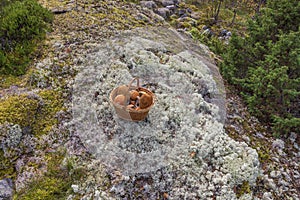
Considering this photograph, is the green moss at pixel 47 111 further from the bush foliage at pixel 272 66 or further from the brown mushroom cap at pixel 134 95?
the bush foliage at pixel 272 66

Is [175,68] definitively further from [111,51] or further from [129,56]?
[111,51]

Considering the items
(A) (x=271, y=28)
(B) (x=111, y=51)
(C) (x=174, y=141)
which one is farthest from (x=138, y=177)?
(A) (x=271, y=28)

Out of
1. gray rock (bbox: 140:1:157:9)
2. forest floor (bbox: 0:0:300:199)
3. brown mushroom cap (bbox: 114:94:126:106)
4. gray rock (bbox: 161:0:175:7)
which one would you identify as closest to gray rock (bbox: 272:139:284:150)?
forest floor (bbox: 0:0:300:199)

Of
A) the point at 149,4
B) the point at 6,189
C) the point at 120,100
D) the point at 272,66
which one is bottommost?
the point at 6,189

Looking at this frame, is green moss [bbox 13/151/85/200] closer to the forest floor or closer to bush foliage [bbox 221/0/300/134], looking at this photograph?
the forest floor

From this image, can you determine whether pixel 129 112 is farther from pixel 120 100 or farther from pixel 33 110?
pixel 33 110

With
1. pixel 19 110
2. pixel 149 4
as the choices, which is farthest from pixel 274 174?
pixel 149 4
